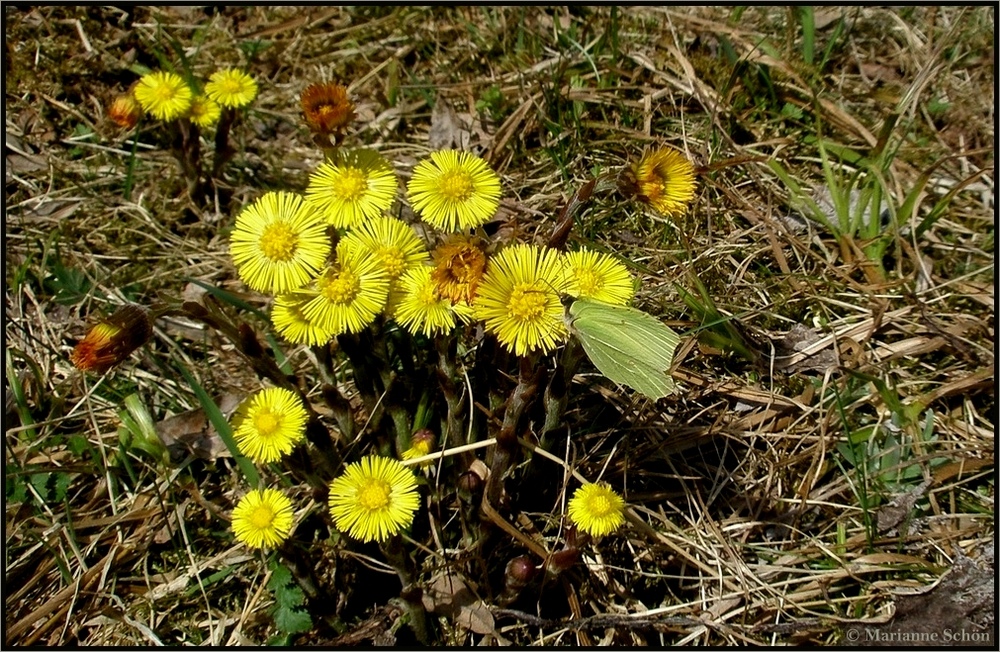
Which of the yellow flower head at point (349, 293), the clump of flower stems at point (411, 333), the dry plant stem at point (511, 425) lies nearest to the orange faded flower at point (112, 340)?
the clump of flower stems at point (411, 333)

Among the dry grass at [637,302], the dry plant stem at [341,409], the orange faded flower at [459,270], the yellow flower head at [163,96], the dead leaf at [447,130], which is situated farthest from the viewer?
the dead leaf at [447,130]

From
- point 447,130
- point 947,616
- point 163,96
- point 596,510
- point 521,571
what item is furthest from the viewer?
point 447,130

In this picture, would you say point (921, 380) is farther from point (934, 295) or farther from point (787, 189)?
point (787, 189)

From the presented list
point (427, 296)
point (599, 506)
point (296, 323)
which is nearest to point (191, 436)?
point (296, 323)

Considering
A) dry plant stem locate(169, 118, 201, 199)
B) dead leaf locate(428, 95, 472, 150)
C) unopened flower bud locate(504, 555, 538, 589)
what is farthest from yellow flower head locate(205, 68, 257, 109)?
unopened flower bud locate(504, 555, 538, 589)

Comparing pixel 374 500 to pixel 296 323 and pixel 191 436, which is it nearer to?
pixel 296 323

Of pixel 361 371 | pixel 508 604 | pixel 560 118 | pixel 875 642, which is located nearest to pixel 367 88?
pixel 560 118

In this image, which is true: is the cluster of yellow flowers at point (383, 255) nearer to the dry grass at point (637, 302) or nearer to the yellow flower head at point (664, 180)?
the yellow flower head at point (664, 180)
